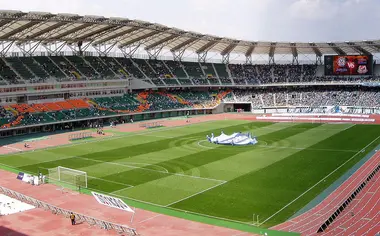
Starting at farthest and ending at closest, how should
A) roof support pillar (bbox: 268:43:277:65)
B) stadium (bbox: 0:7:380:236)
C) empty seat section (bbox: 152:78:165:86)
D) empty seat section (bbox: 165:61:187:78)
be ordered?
empty seat section (bbox: 165:61:187:78) < empty seat section (bbox: 152:78:165:86) < roof support pillar (bbox: 268:43:277:65) < stadium (bbox: 0:7:380:236)

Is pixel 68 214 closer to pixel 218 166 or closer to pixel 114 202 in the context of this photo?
pixel 114 202

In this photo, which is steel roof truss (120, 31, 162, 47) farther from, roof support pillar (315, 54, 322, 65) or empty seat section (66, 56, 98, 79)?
roof support pillar (315, 54, 322, 65)

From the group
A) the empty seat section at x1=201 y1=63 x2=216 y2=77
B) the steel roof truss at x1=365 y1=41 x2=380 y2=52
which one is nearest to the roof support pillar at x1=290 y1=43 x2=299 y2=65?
the steel roof truss at x1=365 y1=41 x2=380 y2=52

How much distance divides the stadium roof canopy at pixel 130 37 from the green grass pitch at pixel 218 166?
16.9 metres

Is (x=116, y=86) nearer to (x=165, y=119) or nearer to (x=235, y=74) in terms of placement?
(x=165, y=119)

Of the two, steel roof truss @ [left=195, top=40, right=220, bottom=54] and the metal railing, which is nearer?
the metal railing

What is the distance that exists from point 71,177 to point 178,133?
86.4 feet

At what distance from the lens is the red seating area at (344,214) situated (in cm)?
2252

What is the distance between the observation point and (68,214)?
25312 millimetres

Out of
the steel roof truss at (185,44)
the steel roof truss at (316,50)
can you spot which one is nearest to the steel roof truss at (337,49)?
the steel roof truss at (316,50)

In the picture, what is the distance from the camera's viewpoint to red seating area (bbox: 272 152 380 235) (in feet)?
73.9

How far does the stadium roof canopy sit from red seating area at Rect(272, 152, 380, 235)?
1627 inches

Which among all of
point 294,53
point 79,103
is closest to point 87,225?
point 79,103

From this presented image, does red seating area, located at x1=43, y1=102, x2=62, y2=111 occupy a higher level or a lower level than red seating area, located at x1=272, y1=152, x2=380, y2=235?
higher
